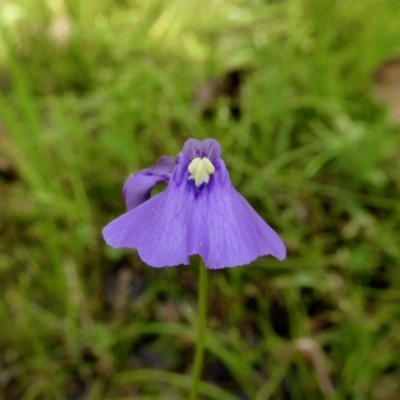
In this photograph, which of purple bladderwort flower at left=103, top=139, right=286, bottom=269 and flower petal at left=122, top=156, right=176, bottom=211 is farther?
flower petal at left=122, top=156, right=176, bottom=211

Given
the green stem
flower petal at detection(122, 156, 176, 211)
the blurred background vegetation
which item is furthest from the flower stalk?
the blurred background vegetation

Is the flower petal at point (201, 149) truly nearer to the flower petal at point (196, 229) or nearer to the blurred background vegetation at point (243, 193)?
the flower petal at point (196, 229)

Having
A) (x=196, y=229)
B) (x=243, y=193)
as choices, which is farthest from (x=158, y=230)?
(x=243, y=193)

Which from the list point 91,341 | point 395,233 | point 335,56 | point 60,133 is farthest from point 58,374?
point 335,56

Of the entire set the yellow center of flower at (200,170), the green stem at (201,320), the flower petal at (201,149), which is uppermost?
the flower petal at (201,149)

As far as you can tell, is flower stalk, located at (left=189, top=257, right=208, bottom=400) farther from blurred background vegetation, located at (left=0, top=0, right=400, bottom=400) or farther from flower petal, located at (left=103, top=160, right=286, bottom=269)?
blurred background vegetation, located at (left=0, top=0, right=400, bottom=400)

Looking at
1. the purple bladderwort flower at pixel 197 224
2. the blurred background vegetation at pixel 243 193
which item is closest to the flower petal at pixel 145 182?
the purple bladderwort flower at pixel 197 224

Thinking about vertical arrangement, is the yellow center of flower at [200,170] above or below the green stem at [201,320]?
above

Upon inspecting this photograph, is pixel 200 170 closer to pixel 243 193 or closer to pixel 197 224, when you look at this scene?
pixel 197 224
